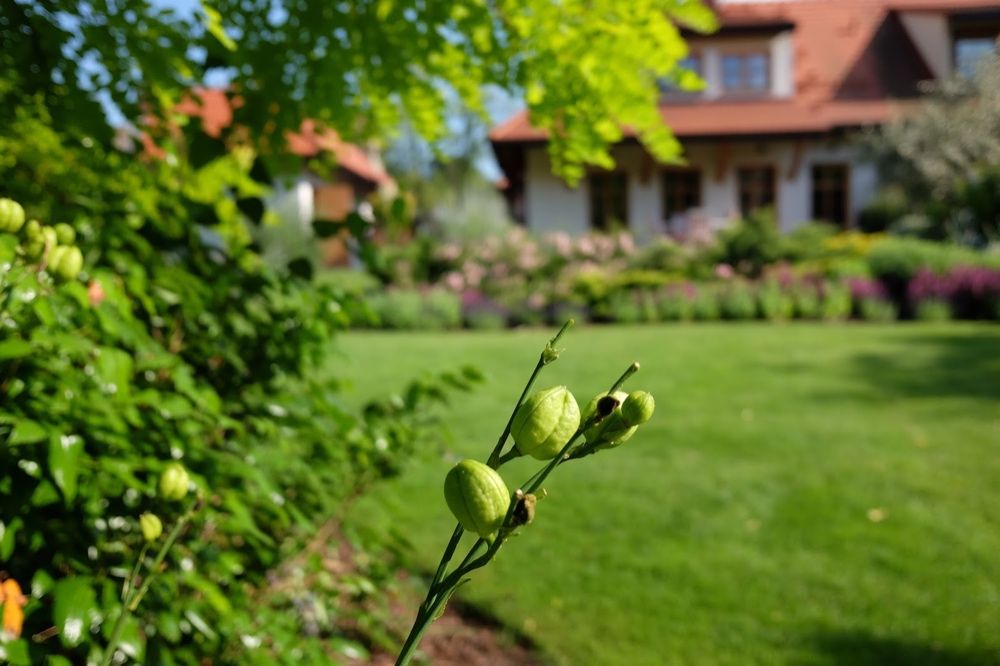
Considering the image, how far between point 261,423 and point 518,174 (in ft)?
62.5

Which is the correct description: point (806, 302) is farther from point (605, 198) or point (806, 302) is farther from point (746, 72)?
point (746, 72)

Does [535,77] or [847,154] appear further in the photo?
[847,154]

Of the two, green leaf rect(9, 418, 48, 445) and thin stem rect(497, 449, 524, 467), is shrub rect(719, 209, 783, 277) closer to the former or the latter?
green leaf rect(9, 418, 48, 445)

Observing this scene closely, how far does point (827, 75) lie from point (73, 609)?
63.8 ft

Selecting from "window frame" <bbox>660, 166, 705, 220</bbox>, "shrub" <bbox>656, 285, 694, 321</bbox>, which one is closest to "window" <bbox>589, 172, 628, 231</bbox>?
"window frame" <bbox>660, 166, 705, 220</bbox>

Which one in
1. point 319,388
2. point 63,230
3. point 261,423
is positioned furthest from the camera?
point 319,388

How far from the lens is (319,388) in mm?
1965

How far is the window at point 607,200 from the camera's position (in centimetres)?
1816

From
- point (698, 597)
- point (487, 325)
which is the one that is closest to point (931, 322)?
point (487, 325)

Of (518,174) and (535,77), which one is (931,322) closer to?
(535,77)

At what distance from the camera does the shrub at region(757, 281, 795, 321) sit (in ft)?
36.9

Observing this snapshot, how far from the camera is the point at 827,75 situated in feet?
59.7

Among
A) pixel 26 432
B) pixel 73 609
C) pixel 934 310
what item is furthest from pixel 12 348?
pixel 934 310

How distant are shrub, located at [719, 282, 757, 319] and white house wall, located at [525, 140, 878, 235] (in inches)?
237
